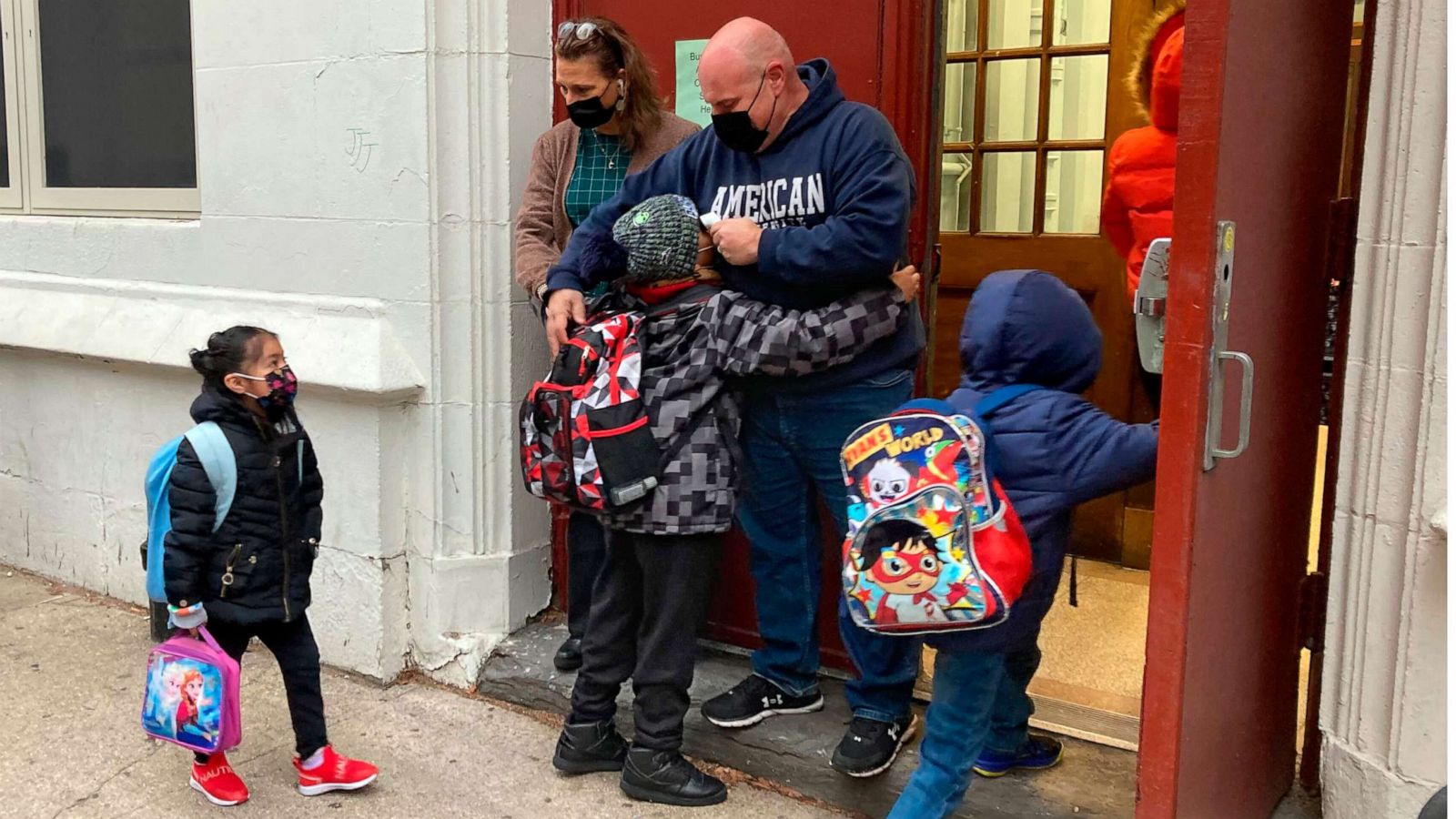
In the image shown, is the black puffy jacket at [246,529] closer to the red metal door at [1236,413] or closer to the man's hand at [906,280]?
the man's hand at [906,280]

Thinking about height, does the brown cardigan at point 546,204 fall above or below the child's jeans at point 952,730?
above

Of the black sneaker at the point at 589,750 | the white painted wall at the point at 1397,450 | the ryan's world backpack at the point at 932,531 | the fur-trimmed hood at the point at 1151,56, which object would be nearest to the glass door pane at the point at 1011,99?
the fur-trimmed hood at the point at 1151,56

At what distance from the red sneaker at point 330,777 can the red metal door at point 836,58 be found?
112 cm

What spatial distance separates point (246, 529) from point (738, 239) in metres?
1.37

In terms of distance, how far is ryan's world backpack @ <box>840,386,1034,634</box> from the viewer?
2494mm

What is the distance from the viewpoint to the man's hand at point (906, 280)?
309 centimetres

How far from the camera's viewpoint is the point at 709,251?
3.21m

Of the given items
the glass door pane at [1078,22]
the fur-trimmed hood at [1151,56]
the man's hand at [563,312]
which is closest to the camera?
the man's hand at [563,312]

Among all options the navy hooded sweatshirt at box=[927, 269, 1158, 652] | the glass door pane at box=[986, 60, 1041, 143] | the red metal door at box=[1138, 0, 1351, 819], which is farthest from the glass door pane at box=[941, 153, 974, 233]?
the navy hooded sweatshirt at box=[927, 269, 1158, 652]

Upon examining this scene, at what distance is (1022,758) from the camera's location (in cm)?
318

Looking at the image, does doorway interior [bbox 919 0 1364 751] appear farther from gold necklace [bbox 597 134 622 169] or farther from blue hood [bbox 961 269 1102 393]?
blue hood [bbox 961 269 1102 393]

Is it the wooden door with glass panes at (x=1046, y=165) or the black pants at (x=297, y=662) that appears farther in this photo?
the wooden door with glass panes at (x=1046, y=165)

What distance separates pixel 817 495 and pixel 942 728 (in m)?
0.89

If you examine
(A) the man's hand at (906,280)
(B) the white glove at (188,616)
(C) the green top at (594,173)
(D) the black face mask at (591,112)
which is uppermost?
(D) the black face mask at (591,112)
